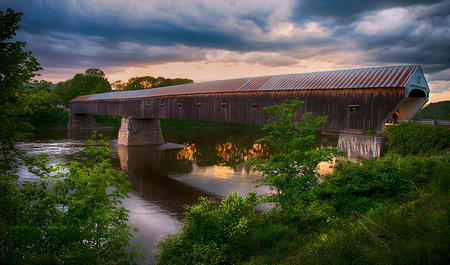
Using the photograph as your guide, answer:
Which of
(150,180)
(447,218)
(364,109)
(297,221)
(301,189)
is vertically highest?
(364,109)

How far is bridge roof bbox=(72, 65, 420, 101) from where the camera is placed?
12766 mm

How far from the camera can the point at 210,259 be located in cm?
615

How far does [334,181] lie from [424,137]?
4.77m

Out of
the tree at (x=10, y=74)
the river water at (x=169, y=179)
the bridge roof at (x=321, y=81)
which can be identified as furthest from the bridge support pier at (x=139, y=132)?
the tree at (x=10, y=74)

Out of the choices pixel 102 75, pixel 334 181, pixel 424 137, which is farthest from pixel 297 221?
pixel 102 75

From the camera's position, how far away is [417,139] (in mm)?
10453

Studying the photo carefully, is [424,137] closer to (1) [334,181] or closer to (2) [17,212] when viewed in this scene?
(1) [334,181]

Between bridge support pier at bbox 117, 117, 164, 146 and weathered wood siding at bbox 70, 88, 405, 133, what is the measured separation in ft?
3.97

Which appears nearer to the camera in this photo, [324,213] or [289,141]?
[324,213]

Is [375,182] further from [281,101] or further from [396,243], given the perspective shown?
[281,101]

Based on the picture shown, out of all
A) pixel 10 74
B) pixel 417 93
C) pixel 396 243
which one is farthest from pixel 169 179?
pixel 396 243

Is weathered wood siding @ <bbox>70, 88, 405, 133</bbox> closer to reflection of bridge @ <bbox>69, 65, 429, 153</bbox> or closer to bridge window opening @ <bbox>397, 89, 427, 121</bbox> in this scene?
reflection of bridge @ <bbox>69, 65, 429, 153</bbox>

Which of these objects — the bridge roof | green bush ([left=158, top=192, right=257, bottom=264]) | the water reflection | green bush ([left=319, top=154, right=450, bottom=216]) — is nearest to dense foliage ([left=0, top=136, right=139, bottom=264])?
green bush ([left=158, top=192, right=257, bottom=264])

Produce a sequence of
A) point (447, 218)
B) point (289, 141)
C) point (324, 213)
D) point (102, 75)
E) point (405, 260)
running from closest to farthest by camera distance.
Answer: point (405, 260) < point (447, 218) < point (324, 213) < point (289, 141) < point (102, 75)
